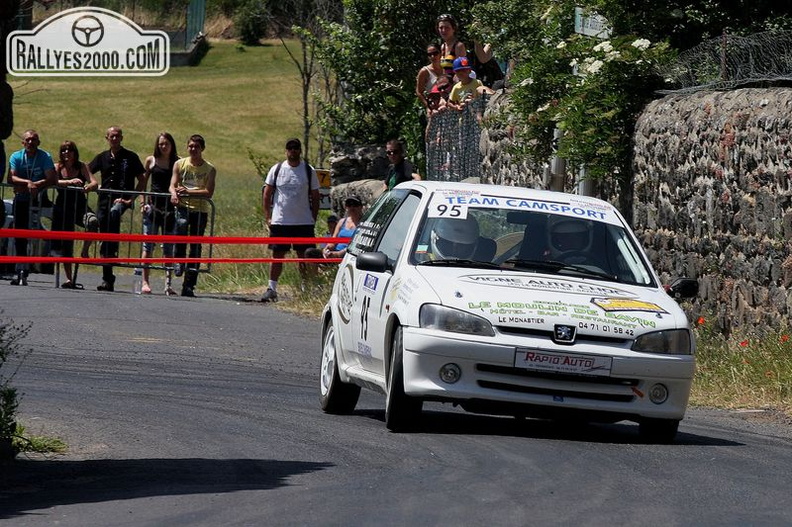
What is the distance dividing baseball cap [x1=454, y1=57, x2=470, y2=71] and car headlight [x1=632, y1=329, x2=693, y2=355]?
12.2 m

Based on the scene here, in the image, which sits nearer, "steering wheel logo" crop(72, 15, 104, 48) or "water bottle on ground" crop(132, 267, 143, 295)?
"water bottle on ground" crop(132, 267, 143, 295)

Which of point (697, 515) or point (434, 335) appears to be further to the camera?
point (434, 335)

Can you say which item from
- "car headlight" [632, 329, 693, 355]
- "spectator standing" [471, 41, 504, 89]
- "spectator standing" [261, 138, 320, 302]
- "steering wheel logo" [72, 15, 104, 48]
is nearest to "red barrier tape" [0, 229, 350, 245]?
"spectator standing" [261, 138, 320, 302]

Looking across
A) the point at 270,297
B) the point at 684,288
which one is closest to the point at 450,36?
the point at 270,297

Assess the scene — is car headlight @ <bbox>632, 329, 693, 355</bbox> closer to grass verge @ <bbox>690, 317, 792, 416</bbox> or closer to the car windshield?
the car windshield

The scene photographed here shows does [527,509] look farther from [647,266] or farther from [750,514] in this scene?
[647,266]

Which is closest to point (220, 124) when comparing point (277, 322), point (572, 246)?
point (277, 322)

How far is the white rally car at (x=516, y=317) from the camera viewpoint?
10219mm

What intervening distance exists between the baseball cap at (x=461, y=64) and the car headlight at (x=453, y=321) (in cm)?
1245

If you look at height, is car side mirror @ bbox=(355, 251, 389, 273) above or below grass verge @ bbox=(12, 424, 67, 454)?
above

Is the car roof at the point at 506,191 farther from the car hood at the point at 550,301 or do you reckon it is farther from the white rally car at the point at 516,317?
the car hood at the point at 550,301

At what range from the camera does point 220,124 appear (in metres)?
72.8

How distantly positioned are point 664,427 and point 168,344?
23.6 feet

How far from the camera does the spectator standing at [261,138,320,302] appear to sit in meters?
22.3
